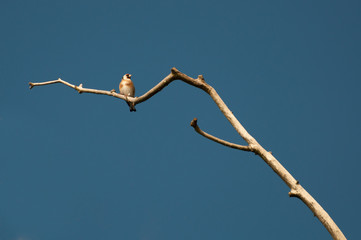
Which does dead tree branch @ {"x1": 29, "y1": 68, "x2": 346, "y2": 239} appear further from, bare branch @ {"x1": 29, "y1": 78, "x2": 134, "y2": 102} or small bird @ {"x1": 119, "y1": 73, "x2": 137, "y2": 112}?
small bird @ {"x1": 119, "y1": 73, "x2": 137, "y2": 112}

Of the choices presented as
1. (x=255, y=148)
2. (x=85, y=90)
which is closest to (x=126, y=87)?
(x=85, y=90)

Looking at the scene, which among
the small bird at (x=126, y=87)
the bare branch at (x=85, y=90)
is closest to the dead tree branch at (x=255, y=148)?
the bare branch at (x=85, y=90)

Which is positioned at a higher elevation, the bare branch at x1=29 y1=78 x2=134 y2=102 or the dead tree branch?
the bare branch at x1=29 y1=78 x2=134 y2=102

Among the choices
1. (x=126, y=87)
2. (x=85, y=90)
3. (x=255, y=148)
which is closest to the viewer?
(x=255, y=148)

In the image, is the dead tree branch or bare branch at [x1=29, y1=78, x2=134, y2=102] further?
bare branch at [x1=29, y1=78, x2=134, y2=102]

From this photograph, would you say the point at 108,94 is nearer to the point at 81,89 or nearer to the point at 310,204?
the point at 81,89

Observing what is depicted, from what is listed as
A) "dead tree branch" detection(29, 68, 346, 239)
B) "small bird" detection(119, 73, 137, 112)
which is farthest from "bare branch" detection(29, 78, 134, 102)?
"small bird" detection(119, 73, 137, 112)

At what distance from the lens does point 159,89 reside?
2.32m

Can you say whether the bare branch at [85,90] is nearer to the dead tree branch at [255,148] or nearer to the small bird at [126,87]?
the dead tree branch at [255,148]

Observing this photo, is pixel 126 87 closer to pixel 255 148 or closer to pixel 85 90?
pixel 85 90

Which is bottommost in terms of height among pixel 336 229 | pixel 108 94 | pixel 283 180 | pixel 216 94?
pixel 336 229

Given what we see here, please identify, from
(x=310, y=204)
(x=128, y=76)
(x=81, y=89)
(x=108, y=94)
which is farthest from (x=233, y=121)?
(x=128, y=76)

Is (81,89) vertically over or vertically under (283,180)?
over

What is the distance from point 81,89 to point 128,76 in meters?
4.75
